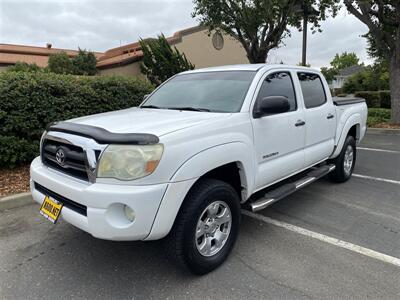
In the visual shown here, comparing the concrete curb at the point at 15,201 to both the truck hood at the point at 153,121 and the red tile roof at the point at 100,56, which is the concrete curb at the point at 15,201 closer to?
the truck hood at the point at 153,121

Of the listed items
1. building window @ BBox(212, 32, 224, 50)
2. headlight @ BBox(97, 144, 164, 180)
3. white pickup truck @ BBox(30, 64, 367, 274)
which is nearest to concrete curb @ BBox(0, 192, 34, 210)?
white pickup truck @ BBox(30, 64, 367, 274)

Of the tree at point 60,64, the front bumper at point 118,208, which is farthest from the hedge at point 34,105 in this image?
the tree at point 60,64

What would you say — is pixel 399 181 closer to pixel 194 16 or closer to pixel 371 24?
pixel 371 24

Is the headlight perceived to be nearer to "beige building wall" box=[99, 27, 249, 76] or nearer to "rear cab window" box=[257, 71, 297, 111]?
"rear cab window" box=[257, 71, 297, 111]

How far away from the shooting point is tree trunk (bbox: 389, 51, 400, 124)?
1130 centimetres

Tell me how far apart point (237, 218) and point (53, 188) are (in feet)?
5.40

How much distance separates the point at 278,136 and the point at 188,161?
138 cm

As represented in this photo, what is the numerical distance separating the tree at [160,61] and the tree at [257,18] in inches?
126

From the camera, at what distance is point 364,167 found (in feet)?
21.1

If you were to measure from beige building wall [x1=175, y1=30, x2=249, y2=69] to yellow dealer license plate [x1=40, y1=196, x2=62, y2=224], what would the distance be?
1795cm

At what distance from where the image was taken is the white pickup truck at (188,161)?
239cm

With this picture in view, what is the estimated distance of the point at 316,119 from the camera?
14.0ft

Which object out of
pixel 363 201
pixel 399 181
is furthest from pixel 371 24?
pixel 363 201

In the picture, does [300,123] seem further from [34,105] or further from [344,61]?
[344,61]
